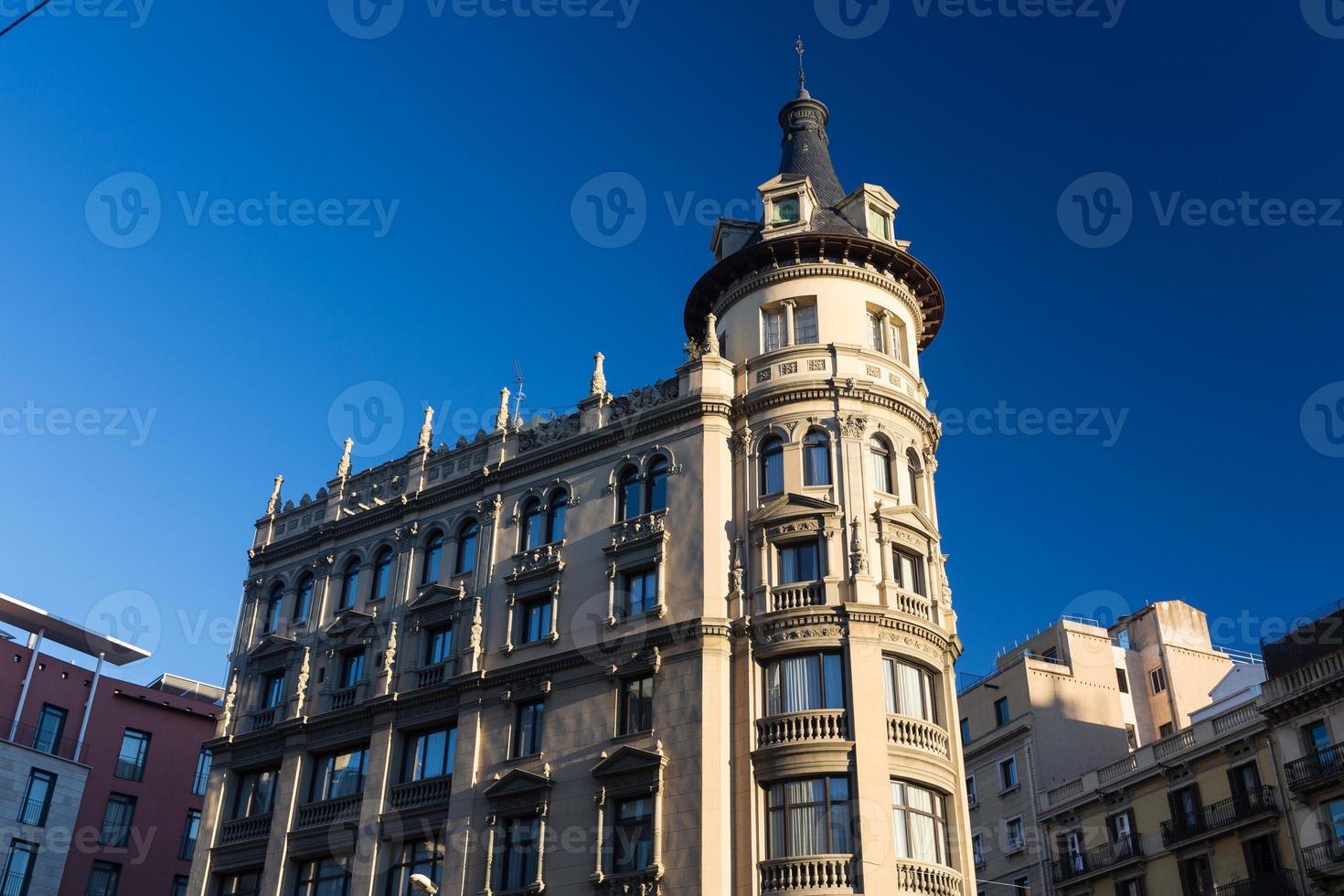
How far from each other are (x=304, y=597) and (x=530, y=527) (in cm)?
1215

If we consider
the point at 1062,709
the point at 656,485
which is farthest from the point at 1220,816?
the point at 656,485

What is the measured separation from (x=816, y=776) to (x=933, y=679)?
6122mm

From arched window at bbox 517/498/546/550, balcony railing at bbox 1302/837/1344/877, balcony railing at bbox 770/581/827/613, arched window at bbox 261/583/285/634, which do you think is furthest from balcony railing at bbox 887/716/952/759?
arched window at bbox 261/583/285/634

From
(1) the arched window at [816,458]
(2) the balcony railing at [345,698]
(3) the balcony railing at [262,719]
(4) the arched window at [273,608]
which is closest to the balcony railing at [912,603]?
(1) the arched window at [816,458]

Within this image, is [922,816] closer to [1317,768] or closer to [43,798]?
[1317,768]

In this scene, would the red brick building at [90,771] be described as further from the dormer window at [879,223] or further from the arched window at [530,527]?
the dormer window at [879,223]

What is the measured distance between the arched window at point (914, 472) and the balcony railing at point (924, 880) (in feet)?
42.2

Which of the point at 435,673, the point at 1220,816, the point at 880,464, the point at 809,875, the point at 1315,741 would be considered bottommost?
the point at 809,875

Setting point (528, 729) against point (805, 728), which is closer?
point (805, 728)

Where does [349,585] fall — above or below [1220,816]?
above

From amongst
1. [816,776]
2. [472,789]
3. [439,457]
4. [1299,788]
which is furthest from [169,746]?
[1299,788]

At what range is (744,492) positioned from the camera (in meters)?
44.4

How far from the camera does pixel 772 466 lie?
1761 inches

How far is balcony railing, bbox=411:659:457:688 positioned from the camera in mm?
47000
